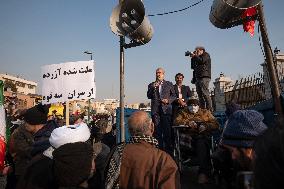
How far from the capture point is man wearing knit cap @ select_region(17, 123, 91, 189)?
2.80m

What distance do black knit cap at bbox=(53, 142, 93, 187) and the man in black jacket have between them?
Answer: 6.20m

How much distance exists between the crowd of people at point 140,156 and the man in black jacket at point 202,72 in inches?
74.9

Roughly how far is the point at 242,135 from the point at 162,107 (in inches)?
239

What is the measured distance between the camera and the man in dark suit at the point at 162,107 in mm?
7887

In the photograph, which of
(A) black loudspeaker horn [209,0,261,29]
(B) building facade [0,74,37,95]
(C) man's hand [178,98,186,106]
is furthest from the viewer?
(B) building facade [0,74,37,95]

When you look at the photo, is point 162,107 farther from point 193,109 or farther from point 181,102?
point 193,109

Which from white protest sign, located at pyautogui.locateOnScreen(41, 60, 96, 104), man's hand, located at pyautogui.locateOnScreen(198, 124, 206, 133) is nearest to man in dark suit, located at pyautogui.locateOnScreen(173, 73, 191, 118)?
man's hand, located at pyautogui.locateOnScreen(198, 124, 206, 133)

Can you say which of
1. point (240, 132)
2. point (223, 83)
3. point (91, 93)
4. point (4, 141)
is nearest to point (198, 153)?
point (91, 93)

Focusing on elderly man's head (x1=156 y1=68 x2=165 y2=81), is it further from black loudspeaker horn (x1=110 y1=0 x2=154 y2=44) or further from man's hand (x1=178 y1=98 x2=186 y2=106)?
black loudspeaker horn (x1=110 y1=0 x2=154 y2=44)

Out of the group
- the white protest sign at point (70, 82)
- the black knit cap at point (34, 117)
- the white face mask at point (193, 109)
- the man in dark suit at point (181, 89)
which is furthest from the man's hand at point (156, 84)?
the black knit cap at point (34, 117)

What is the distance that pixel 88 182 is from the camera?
115 inches

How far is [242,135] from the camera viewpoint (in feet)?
6.30

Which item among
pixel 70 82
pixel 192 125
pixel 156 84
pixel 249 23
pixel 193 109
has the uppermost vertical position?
pixel 249 23

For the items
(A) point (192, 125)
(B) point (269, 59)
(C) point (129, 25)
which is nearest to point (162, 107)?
(A) point (192, 125)
